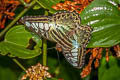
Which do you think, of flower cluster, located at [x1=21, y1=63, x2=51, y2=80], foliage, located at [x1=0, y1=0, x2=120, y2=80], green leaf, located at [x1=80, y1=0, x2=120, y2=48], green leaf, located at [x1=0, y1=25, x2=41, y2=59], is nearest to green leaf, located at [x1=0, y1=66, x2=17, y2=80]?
foliage, located at [x1=0, y1=0, x2=120, y2=80]

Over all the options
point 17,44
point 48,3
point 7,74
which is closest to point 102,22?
point 48,3

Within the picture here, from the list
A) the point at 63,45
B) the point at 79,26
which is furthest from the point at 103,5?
the point at 63,45

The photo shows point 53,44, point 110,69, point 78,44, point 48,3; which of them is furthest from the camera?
point 53,44

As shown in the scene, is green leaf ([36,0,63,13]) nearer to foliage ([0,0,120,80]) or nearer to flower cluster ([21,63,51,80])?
foliage ([0,0,120,80])

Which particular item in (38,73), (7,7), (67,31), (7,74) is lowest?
(7,74)

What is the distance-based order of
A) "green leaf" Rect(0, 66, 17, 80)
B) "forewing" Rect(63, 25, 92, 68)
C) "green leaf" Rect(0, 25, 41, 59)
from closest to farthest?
"forewing" Rect(63, 25, 92, 68) < "green leaf" Rect(0, 25, 41, 59) < "green leaf" Rect(0, 66, 17, 80)

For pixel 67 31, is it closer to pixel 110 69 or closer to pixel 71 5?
pixel 71 5
